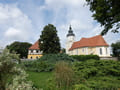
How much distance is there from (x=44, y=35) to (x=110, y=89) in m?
23.0

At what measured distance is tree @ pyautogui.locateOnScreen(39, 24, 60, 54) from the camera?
23.7 m

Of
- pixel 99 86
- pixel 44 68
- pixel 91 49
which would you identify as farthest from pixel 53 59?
pixel 91 49

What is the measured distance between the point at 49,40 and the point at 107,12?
61.9 feet

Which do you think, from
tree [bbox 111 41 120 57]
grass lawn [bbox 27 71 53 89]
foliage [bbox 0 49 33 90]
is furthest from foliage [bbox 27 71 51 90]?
tree [bbox 111 41 120 57]

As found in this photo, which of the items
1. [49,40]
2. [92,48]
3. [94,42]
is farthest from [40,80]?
[94,42]

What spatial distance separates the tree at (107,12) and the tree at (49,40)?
1693 cm

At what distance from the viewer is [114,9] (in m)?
6.29

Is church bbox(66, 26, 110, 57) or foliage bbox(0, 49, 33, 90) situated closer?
foliage bbox(0, 49, 33, 90)

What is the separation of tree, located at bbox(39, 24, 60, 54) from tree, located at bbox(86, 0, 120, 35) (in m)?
16.9

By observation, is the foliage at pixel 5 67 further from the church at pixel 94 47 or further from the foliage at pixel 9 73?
the church at pixel 94 47

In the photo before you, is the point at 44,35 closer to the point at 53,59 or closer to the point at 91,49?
the point at 53,59

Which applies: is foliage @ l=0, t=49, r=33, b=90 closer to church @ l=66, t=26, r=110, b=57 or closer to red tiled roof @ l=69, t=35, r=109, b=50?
church @ l=66, t=26, r=110, b=57

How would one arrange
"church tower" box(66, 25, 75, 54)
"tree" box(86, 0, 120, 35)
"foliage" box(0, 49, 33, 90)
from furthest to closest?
"church tower" box(66, 25, 75, 54) → "tree" box(86, 0, 120, 35) → "foliage" box(0, 49, 33, 90)

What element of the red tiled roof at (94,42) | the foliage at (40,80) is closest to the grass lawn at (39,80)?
the foliage at (40,80)
